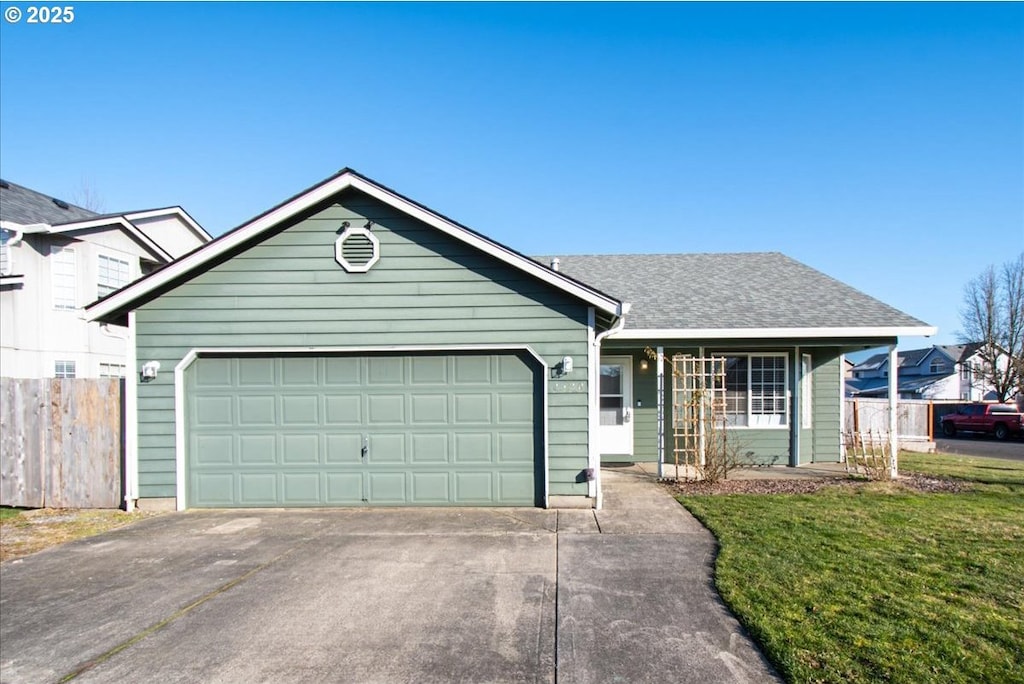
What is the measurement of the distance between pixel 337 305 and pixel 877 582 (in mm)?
7164

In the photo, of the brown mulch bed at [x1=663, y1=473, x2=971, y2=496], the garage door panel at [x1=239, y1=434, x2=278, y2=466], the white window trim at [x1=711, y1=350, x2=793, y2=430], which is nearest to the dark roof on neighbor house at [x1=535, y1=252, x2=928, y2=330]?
the white window trim at [x1=711, y1=350, x2=793, y2=430]

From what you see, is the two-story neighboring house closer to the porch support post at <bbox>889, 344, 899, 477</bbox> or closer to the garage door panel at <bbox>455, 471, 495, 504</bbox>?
the garage door panel at <bbox>455, 471, 495, 504</bbox>

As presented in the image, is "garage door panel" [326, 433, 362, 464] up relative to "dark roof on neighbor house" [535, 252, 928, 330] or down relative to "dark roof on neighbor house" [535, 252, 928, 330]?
down

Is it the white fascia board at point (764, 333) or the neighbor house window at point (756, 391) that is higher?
the white fascia board at point (764, 333)

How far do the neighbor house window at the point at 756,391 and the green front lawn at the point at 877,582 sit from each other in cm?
341

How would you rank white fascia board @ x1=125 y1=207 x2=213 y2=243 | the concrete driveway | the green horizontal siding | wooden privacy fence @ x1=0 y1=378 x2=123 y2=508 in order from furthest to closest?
white fascia board @ x1=125 y1=207 x2=213 y2=243 < wooden privacy fence @ x1=0 y1=378 x2=123 y2=508 < the green horizontal siding < the concrete driveway

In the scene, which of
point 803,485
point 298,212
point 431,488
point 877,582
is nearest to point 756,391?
point 803,485

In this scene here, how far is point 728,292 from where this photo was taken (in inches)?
501

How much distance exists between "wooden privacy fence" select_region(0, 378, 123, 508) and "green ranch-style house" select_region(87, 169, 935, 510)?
17.8 inches

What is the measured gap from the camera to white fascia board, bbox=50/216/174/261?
13.9 meters

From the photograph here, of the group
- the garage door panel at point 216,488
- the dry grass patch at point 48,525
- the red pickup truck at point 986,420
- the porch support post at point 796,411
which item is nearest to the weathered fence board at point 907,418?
the porch support post at point 796,411

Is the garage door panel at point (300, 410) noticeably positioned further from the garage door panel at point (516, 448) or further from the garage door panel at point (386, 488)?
the garage door panel at point (516, 448)

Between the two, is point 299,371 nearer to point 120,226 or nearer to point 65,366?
point 65,366

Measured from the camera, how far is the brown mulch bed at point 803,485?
9352 millimetres
